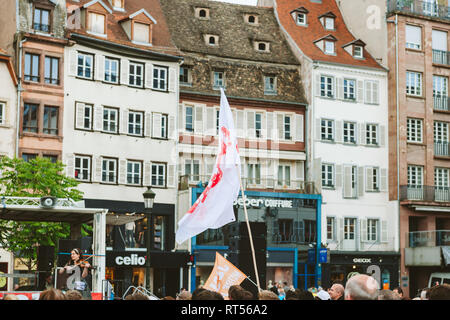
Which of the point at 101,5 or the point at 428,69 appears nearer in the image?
the point at 101,5

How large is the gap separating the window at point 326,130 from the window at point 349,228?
4.83 metres

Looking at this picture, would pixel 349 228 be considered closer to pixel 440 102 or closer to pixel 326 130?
pixel 326 130

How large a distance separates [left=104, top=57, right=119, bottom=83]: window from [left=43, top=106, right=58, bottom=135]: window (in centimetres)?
336

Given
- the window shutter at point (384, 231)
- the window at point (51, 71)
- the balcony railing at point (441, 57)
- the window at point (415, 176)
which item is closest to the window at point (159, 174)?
the window at point (51, 71)

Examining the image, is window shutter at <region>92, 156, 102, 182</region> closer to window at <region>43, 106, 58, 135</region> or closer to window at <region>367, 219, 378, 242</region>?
window at <region>43, 106, 58, 135</region>

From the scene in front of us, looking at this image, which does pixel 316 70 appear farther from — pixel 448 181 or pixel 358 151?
pixel 448 181

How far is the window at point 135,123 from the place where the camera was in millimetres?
43000

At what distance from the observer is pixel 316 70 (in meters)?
47.8

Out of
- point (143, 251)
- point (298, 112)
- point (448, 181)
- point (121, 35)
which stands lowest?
point (143, 251)

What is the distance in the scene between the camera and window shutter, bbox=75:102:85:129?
4103cm

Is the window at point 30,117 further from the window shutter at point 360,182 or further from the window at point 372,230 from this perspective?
the window at point 372,230

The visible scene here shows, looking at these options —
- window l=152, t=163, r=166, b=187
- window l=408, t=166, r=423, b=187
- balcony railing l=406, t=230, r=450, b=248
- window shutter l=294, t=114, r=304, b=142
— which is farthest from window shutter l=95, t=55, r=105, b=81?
balcony railing l=406, t=230, r=450, b=248
